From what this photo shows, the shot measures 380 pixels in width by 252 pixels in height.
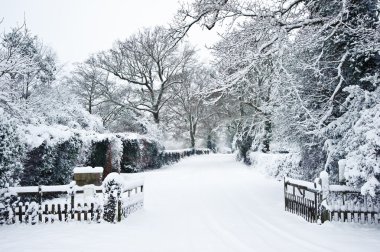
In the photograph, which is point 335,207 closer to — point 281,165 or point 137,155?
point 281,165

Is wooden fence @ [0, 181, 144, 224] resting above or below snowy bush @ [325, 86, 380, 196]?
below

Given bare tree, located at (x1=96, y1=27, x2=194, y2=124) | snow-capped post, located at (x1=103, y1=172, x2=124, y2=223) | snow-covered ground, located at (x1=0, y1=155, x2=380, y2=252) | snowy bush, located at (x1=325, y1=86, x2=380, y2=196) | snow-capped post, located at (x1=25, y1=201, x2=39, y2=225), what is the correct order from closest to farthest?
snow-covered ground, located at (x1=0, y1=155, x2=380, y2=252) < snowy bush, located at (x1=325, y1=86, x2=380, y2=196) < snow-capped post, located at (x1=25, y1=201, x2=39, y2=225) < snow-capped post, located at (x1=103, y1=172, x2=124, y2=223) < bare tree, located at (x1=96, y1=27, x2=194, y2=124)

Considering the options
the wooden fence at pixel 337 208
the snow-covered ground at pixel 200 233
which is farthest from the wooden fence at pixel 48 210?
the wooden fence at pixel 337 208

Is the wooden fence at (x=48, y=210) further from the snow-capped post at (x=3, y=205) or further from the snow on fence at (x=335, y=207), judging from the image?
the snow on fence at (x=335, y=207)

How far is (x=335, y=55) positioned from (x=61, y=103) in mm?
21731

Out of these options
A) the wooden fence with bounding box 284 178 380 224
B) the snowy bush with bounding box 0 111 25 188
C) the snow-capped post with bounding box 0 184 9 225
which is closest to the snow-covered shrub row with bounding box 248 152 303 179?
the wooden fence with bounding box 284 178 380 224

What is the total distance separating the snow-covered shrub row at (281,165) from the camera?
18408 millimetres

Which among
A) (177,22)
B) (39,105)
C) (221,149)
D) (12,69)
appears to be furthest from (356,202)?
(221,149)

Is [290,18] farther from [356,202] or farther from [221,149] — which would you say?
[221,149]

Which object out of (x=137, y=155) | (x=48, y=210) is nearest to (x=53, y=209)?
(x=48, y=210)

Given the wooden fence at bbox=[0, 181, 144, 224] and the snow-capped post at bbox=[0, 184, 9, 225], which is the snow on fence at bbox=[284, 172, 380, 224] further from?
the snow-capped post at bbox=[0, 184, 9, 225]

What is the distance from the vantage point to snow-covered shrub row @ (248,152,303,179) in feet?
60.4

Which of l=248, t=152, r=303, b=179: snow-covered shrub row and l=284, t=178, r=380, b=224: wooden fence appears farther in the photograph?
l=248, t=152, r=303, b=179: snow-covered shrub row

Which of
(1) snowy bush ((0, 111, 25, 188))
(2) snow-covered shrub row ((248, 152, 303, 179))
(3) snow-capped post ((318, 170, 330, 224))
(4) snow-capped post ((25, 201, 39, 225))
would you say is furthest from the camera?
(2) snow-covered shrub row ((248, 152, 303, 179))
